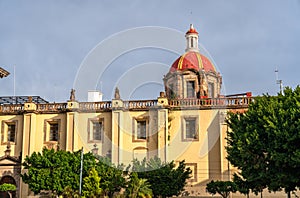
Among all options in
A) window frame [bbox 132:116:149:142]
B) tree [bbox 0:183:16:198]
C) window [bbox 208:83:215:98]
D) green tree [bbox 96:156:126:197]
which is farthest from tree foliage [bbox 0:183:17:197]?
window [bbox 208:83:215:98]

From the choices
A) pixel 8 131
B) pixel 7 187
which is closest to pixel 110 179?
pixel 7 187

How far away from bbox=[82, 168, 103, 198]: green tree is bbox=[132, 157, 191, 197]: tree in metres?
3.00

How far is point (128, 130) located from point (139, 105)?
230cm

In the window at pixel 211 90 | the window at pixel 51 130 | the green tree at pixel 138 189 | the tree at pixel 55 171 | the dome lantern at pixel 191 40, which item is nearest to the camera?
the green tree at pixel 138 189

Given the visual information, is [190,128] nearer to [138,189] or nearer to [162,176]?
[162,176]

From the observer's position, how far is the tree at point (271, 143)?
72.6 feet

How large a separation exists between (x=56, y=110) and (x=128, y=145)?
7052 mm

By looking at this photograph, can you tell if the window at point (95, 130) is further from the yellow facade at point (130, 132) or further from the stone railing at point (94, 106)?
the stone railing at point (94, 106)

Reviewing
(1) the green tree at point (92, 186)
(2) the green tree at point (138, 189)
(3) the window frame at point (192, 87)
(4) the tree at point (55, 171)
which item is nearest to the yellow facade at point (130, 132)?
(3) the window frame at point (192, 87)

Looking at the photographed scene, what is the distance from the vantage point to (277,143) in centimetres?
2239

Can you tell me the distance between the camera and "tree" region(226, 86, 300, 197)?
72.6ft

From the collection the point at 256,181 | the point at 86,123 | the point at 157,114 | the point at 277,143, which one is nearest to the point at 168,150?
the point at 157,114

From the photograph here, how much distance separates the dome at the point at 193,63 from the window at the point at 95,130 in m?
9.00

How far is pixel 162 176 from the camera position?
103 ft
